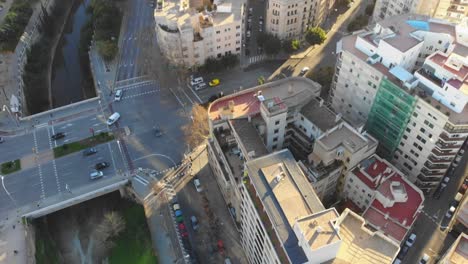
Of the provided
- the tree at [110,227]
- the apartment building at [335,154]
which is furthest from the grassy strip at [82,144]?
the apartment building at [335,154]

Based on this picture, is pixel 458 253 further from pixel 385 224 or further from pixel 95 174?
pixel 95 174

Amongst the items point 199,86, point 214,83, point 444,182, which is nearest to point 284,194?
point 444,182

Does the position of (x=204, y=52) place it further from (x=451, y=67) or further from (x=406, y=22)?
(x=451, y=67)

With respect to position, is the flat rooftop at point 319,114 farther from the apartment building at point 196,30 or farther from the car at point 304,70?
the apartment building at point 196,30

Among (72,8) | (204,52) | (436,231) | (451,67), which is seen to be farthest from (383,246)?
(72,8)

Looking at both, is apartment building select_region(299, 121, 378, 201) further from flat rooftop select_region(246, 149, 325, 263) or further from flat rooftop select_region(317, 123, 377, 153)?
flat rooftop select_region(246, 149, 325, 263)
